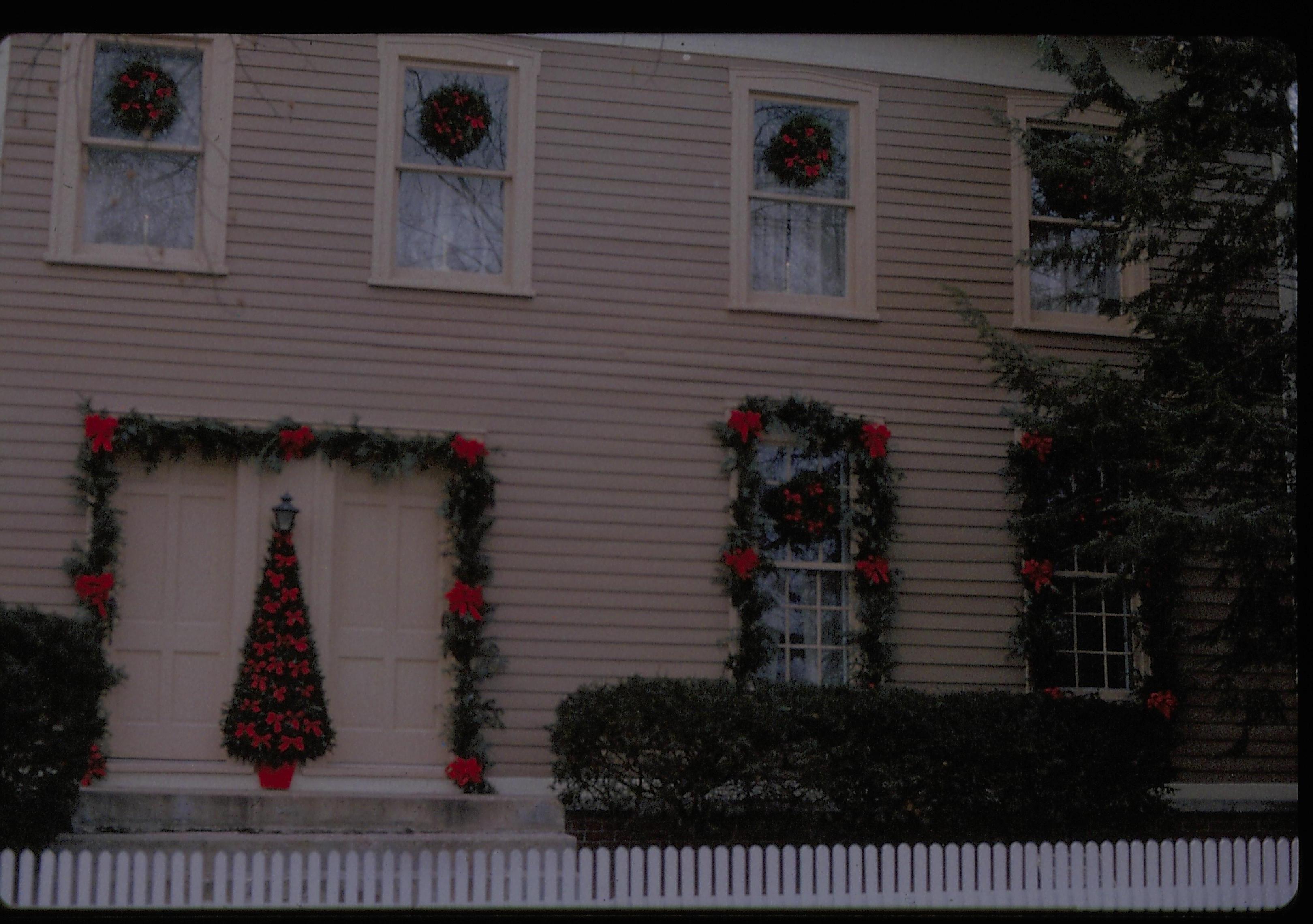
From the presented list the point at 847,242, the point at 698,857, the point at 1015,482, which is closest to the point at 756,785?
the point at 698,857

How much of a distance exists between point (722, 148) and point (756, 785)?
16.2ft

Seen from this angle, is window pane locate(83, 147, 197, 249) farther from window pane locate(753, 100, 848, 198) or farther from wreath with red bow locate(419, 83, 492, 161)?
window pane locate(753, 100, 848, 198)

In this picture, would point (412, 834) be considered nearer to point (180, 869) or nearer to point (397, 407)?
point (180, 869)

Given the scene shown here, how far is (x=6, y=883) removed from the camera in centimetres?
728

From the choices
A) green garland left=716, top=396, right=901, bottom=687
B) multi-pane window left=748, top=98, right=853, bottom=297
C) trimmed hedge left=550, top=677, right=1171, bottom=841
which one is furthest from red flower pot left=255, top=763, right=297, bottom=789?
multi-pane window left=748, top=98, right=853, bottom=297

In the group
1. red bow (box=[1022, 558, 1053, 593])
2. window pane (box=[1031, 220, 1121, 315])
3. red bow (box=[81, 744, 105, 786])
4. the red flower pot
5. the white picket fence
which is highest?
window pane (box=[1031, 220, 1121, 315])

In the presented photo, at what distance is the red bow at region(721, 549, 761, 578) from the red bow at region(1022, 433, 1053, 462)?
2.48 meters

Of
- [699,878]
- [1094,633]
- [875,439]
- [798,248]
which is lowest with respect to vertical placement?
[699,878]

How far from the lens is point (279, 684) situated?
31.9 ft

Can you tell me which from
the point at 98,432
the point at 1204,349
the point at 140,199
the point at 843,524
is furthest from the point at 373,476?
the point at 1204,349

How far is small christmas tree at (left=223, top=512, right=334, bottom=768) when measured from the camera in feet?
31.6

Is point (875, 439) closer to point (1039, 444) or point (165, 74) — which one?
point (1039, 444)

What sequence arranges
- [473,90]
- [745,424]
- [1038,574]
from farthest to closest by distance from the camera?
[1038,574], [473,90], [745,424]

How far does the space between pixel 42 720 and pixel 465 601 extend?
3136mm
